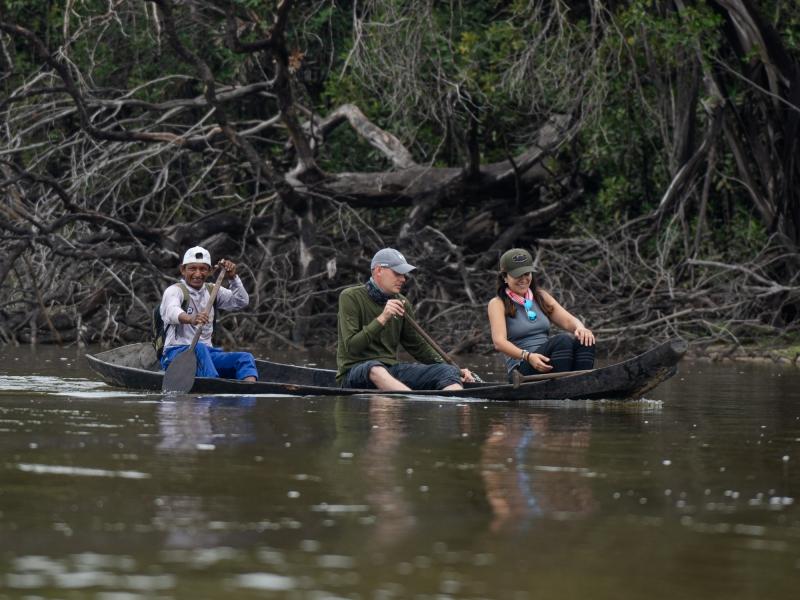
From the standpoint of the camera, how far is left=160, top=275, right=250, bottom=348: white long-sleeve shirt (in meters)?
11.4

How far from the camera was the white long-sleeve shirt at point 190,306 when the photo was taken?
37.4 ft

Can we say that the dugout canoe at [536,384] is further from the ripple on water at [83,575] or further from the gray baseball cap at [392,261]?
the ripple on water at [83,575]

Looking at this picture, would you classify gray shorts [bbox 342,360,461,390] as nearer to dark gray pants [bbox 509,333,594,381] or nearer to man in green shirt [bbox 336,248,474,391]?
man in green shirt [bbox 336,248,474,391]

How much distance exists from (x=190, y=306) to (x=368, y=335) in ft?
5.05

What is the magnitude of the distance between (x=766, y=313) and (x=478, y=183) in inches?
158

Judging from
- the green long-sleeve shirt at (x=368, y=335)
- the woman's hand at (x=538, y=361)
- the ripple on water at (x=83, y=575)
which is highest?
the green long-sleeve shirt at (x=368, y=335)

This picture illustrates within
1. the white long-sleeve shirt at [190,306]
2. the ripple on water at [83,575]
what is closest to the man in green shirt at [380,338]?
the white long-sleeve shirt at [190,306]

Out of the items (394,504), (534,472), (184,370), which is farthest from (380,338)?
(394,504)

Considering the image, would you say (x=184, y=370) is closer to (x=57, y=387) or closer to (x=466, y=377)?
(x=57, y=387)

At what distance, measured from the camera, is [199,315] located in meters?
11.3

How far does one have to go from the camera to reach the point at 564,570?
4.62 metres

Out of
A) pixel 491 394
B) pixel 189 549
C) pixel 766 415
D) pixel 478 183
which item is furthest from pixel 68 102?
pixel 189 549

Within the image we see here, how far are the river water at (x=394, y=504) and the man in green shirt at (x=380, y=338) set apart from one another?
106cm

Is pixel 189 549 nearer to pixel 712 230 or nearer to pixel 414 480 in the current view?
pixel 414 480
